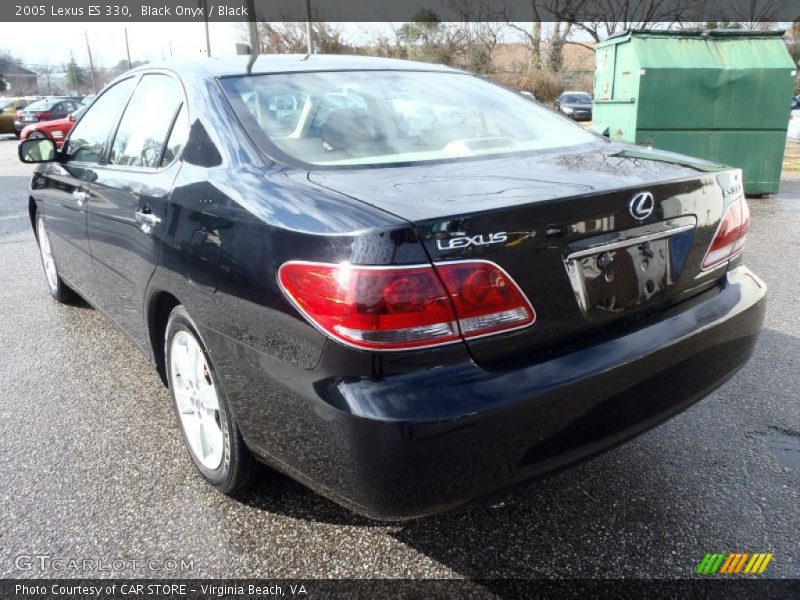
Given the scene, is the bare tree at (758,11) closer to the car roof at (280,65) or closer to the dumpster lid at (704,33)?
the dumpster lid at (704,33)

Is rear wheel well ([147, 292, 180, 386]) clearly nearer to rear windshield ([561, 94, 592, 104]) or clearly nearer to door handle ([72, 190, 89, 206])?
door handle ([72, 190, 89, 206])

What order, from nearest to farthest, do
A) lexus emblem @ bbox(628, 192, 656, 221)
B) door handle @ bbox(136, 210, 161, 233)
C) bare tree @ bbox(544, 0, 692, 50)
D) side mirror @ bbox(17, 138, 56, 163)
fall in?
lexus emblem @ bbox(628, 192, 656, 221) < door handle @ bbox(136, 210, 161, 233) < side mirror @ bbox(17, 138, 56, 163) < bare tree @ bbox(544, 0, 692, 50)

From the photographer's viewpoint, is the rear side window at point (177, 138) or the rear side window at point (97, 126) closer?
the rear side window at point (177, 138)

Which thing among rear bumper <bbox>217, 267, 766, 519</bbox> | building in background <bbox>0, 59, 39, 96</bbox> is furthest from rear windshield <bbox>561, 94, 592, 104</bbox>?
building in background <bbox>0, 59, 39, 96</bbox>

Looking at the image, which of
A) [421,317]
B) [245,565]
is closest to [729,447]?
[421,317]

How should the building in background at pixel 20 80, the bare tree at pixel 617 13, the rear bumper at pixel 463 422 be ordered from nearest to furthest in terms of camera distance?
the rear bumper at pixel 463 422 → the bare tree at pixel 617 13 → the building in background at pixel 20 80

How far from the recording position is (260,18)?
3606 centimetres

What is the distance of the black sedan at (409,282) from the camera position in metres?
1.62

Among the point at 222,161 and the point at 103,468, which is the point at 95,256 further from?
the point at 222,161

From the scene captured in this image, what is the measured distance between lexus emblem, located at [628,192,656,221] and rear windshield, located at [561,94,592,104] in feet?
76.9

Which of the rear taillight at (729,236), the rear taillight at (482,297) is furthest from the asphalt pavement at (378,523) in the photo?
the rear taillight at (729,236)

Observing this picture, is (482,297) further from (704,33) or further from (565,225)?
(704,33)

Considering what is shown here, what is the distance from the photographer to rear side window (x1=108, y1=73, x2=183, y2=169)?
8.81 ft

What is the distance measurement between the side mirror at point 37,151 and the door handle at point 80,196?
42 centimetres
